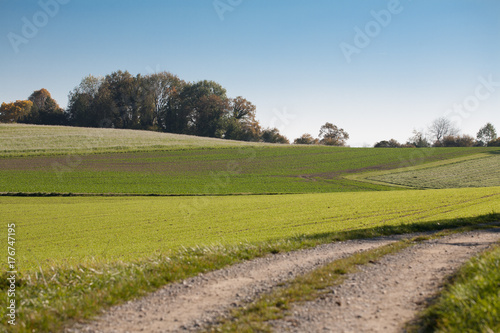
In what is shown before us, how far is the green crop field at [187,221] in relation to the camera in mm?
14695

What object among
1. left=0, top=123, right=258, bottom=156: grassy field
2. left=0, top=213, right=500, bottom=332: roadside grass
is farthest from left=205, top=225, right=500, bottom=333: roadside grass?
left=0, top=123, right=258, bottom=156: grassy field

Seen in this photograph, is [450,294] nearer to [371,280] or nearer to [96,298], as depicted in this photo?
[371,280]

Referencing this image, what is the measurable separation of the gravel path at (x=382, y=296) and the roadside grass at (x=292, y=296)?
18cm

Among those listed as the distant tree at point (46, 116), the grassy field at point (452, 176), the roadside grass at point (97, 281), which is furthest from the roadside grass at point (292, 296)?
the distant tree at point (46, 116)

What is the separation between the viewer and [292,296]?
695cm

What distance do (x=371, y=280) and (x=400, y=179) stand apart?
145 feet

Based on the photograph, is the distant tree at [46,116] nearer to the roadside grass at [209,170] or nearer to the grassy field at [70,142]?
the grassy field at [70,142]

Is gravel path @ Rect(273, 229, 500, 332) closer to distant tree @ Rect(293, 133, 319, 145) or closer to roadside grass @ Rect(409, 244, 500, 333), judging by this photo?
roadside grass @ Rect(409, 244, 500, 333)

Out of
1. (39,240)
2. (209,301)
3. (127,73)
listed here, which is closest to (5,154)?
(39,240)

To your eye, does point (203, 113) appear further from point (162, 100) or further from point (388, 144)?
point (388, 144)

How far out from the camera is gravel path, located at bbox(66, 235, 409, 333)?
20.4 ft

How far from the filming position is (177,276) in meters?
8.31

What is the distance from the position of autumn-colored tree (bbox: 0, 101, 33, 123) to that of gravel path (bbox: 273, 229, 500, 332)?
14053 cm

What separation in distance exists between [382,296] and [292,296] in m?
1.63
